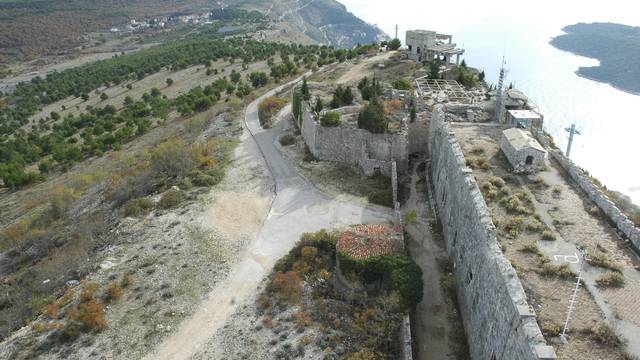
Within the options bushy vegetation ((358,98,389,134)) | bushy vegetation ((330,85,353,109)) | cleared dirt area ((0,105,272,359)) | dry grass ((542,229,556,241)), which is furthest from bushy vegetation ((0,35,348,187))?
dry grass ((542,229,556,241))

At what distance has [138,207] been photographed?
1471 inches

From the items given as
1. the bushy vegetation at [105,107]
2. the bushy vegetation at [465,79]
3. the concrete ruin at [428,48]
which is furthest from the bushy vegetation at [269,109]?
the bushy vegetation at [465,79]

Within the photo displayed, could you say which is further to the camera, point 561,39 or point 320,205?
point 561,39

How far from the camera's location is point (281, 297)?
2711 centimetres

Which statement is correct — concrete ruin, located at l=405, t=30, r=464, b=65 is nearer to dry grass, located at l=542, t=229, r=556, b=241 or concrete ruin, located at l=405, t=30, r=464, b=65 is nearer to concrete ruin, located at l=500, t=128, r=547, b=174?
concrete ruin, located at l=500, t=128, r=547, b=174

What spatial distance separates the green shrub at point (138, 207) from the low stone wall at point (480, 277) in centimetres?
2304

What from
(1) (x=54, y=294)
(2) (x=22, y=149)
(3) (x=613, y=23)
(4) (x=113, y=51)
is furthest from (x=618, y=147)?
(4) (x=113, y=51)

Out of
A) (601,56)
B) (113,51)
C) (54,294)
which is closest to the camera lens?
(54,294)

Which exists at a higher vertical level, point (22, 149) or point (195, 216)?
point (195, 216)

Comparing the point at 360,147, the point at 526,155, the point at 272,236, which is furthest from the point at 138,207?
the point at 526,155

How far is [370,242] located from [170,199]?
17.9 meters

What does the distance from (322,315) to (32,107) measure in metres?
105

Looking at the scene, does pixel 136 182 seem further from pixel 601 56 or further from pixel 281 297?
pixel 601 56

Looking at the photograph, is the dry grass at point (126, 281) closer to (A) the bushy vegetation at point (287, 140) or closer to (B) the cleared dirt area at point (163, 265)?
(B) the cleared dirt area at point (163, 265)
